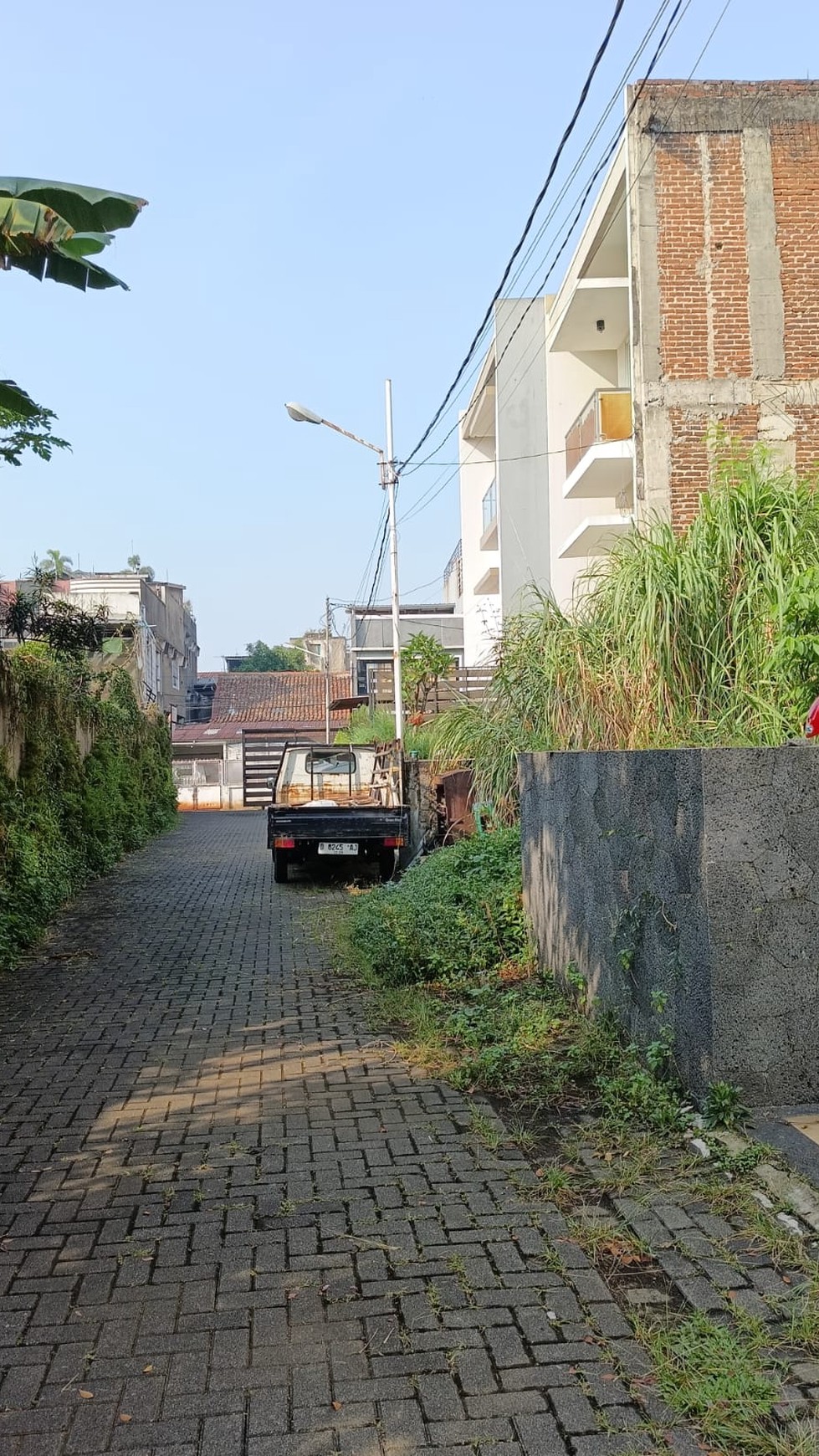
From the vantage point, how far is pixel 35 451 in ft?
42.6

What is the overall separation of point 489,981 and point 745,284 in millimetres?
12849

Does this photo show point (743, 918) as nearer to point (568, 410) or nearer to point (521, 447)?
point (568, 410)

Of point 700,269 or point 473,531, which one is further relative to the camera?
point 473,531

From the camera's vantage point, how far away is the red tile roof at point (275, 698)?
192 feet

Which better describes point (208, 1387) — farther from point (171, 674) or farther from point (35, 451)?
point (171, 674)

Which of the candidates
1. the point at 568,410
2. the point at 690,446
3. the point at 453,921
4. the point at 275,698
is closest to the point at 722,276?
the point at 690,446

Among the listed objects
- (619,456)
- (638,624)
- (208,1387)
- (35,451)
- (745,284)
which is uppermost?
(745,284)

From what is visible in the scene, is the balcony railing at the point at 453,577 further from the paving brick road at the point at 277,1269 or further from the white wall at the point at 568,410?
the paving brick road at the point at 277,1269

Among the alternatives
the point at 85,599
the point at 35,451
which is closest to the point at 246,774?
the point at 85,599

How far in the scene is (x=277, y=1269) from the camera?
3646 millimetres

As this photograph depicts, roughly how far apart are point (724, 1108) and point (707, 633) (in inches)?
150

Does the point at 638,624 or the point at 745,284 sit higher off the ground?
the point at 745,284

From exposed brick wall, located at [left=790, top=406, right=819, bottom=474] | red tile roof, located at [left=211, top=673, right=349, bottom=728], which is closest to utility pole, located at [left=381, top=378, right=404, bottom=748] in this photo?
exposed brick wall, located at [left=790, top=406, right=819, bottom=474]

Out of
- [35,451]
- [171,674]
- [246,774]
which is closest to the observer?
[35,451]
